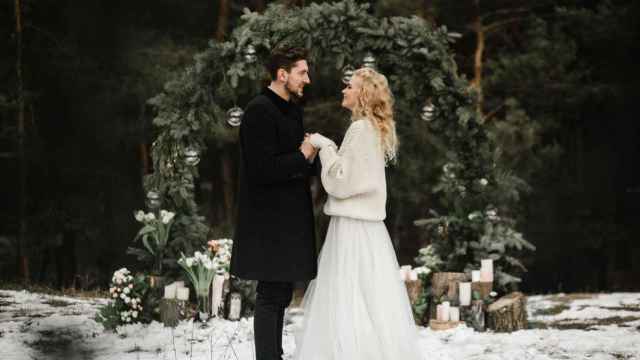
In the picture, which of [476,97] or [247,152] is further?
[476,97]

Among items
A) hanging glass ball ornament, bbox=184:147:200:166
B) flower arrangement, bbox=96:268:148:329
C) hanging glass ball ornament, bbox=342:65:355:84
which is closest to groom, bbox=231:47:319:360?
hanging glass ball ornament, bbox=342:65:355:84

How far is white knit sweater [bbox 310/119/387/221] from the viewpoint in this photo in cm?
380

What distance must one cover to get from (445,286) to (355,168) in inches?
124

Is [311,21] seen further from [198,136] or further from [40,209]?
[40,209]

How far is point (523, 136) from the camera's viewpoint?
39.1ft

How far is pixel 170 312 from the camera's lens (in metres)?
6.25

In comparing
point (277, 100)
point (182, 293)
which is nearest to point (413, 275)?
point (182, 293)

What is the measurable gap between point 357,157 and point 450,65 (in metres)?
3.15

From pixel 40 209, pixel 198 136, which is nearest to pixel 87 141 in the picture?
pixel 40 209

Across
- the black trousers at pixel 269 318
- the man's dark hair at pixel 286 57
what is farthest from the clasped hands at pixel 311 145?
the black trousers at pixel 269 318

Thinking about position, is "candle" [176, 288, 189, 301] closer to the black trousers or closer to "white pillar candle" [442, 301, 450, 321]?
"white pillar candle" [442, 301, 450, 321]

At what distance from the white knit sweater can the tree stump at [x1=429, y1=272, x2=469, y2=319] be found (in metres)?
2.98

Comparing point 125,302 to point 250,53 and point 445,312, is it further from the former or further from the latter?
point 445,312

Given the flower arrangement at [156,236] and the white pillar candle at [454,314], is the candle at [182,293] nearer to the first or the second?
the flower arrangement at [156,236]
